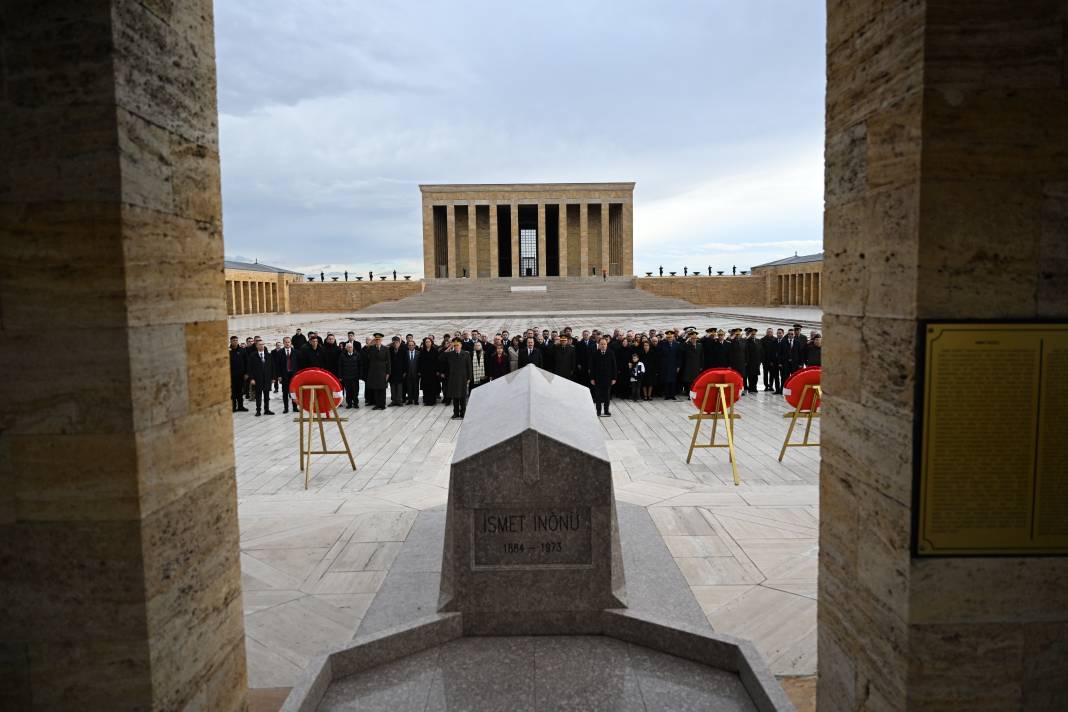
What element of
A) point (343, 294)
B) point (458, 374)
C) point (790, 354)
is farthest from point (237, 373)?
point (343, 294)

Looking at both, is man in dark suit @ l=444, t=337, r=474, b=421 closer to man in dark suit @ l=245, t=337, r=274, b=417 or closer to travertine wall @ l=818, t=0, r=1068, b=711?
man in dark suit @ l=245, t=337, r=274, b=417

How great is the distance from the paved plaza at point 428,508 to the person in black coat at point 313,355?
1.82m

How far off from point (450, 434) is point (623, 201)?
43.4 metres

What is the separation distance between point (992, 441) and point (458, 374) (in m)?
11.0

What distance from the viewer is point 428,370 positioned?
1439cm

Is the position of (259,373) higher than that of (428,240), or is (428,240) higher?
(428,240)

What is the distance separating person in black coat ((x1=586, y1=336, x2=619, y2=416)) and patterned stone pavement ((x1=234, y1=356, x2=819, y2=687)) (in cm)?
125

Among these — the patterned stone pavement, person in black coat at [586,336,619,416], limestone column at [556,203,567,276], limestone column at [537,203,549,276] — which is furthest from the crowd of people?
limestone column at [537,203,549,276]

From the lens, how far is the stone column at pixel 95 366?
2.41 m

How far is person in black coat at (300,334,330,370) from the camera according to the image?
45.5 feet

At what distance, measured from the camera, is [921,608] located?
2.64 m

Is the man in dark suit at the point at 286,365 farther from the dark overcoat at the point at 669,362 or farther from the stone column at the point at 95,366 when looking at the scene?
the stone column at the point at 95,366

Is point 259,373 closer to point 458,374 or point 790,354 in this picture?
point 458,374

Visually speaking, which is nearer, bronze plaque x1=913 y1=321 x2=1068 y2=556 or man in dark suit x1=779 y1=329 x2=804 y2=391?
bronze plaque x1=913 y1=321 x2=1068 y2=556
